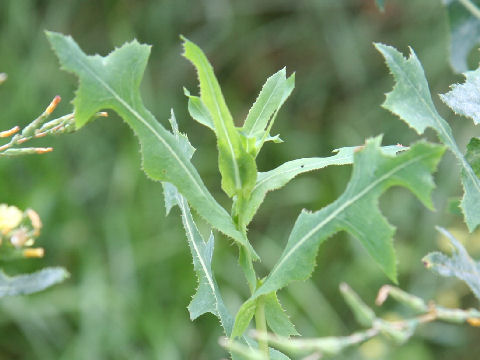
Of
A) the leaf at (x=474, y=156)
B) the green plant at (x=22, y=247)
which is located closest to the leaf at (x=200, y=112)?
the green plant at (x=22, y=247)

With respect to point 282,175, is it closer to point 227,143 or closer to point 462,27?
point 227,143

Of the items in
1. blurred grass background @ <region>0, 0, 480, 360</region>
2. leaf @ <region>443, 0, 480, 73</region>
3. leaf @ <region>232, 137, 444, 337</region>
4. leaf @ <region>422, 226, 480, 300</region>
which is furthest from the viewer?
blurred grass background @ <region>0, 0, 480, 360</region>

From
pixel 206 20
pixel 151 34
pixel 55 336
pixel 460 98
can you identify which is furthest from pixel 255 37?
pixel 460 98

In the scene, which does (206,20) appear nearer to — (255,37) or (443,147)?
(255,37)

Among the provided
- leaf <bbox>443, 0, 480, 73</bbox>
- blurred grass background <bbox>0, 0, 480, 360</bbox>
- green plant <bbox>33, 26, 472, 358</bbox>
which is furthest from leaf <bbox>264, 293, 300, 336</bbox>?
blurred grass background <bbox>0, 0, 480, 360</bbox>

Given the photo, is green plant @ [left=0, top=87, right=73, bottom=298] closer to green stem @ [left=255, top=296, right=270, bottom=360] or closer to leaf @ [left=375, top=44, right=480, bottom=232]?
green stem @ [left=255, top=296, right=270, bottom=360]

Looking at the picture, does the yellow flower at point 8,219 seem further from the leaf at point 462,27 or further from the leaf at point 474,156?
the leaf at point 462,27
